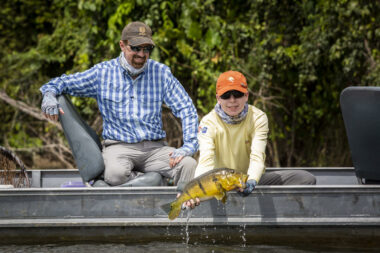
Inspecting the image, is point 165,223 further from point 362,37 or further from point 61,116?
point 362,37

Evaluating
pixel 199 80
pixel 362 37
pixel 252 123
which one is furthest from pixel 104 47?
pixel 252 123

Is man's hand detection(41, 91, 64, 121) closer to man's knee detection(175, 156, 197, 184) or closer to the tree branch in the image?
man's knee detection(175, 156, 197, 184)

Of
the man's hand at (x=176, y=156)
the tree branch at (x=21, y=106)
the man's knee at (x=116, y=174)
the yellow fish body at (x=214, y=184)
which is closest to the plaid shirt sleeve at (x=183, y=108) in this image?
the man's hand at (x=176, y=156)

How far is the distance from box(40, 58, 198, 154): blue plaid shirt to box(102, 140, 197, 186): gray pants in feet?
0.24

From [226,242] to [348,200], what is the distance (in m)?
1.04

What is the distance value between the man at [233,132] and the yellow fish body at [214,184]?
341 millimetres

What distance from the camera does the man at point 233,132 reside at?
4.55 meters

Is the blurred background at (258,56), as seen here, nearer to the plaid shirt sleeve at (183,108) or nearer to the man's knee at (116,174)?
the plaid shirt sleeve at (183,108)

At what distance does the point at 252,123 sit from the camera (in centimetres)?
472

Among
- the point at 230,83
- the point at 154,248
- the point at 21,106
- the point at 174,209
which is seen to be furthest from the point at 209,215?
the point at 21,106

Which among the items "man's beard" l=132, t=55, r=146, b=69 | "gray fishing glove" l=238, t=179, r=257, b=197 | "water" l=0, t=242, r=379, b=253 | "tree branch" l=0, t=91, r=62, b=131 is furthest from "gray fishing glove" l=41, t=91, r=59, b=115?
"tree branch" l=0, t=91, r=62, b=131

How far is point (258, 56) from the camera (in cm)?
876

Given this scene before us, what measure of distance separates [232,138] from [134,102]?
976 mm

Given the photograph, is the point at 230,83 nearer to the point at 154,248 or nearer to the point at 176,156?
the point at 176,156
